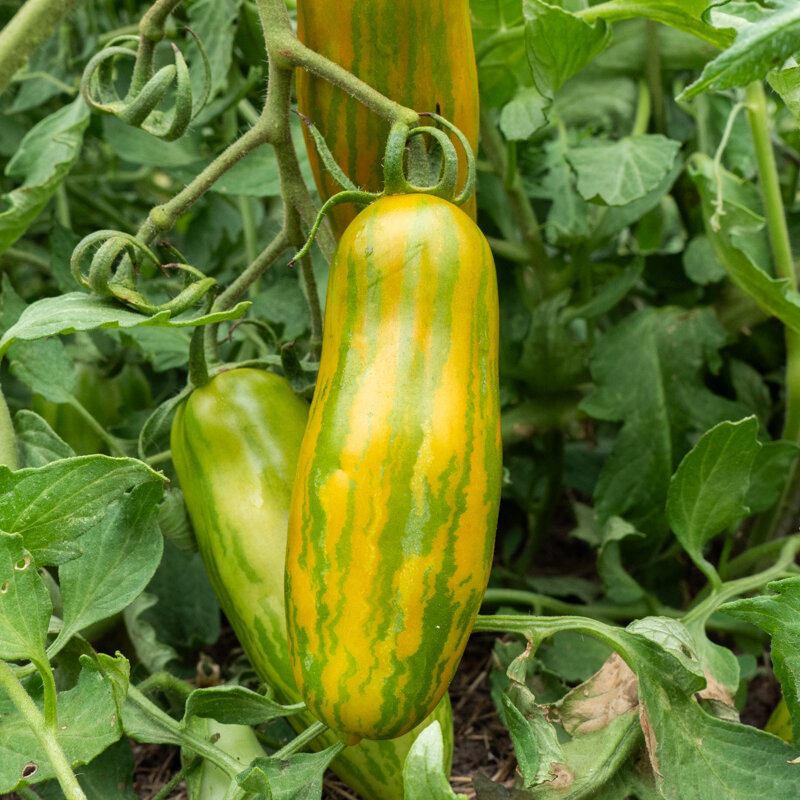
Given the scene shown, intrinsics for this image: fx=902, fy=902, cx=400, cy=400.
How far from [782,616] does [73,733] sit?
1.54ft

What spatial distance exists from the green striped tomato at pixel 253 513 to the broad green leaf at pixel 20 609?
17 centimetres

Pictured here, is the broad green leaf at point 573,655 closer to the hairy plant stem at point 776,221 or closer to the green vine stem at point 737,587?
the green vine stem at point 737,587

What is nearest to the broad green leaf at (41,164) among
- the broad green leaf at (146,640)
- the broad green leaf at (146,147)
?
the broad green leaf at (146,147)

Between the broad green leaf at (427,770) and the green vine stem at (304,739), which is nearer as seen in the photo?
the broad green leaf at (427,770)

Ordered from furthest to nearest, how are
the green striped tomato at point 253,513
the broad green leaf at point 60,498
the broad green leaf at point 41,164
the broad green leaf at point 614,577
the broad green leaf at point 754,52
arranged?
the broad green leaf at point 614,577 < the broad green leaf at point 41,164 < the green striped tomato at point 253,513 < the broad green leaf at point 60,498 < the broad green leaf at point 754,52

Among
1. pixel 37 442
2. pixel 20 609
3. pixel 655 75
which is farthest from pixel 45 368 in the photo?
pixel 655 75

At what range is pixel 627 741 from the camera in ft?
2.18

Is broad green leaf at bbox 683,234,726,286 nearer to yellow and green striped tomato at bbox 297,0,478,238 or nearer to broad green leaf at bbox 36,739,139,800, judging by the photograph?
yellow and green striped tomato at bbox 297,0,478,238

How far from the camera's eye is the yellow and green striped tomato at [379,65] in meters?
0.65

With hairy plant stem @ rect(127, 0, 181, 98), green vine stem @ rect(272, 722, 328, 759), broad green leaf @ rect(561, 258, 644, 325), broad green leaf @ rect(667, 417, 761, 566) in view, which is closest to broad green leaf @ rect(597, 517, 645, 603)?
broad green leaf @ rect(667, 417, 761, 566)

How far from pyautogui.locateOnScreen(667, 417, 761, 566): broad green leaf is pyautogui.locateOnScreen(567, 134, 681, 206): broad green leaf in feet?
0.82

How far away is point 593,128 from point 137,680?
2.85 ft

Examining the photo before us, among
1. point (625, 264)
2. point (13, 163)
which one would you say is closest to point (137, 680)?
point (13, 163)

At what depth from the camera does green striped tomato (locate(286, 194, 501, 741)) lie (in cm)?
54
